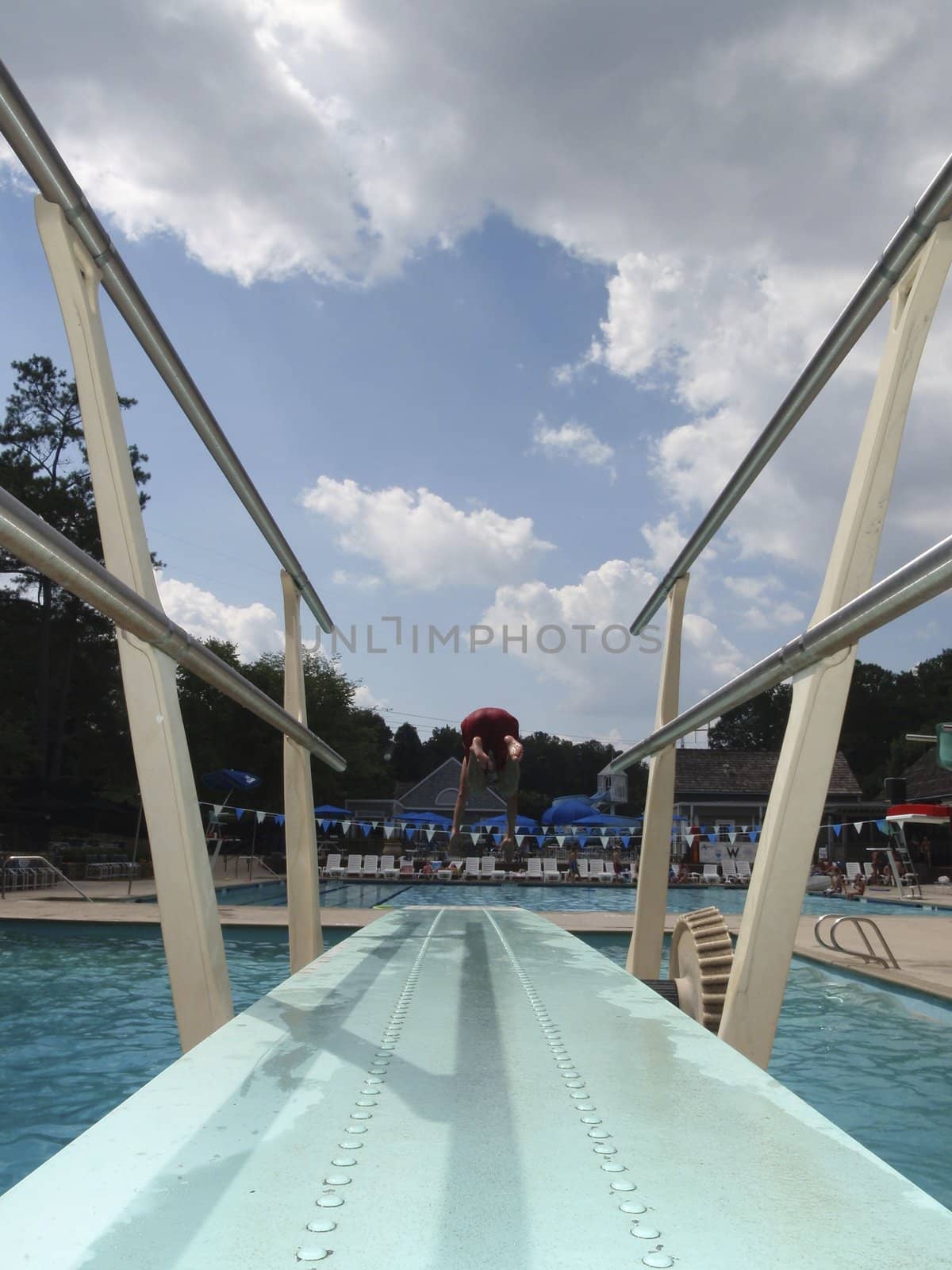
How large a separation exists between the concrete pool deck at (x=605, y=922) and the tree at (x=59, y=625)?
16834 mm

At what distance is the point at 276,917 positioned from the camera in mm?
13133

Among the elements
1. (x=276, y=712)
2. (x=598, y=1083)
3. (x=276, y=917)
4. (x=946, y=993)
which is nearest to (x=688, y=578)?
(x=276, y=712)

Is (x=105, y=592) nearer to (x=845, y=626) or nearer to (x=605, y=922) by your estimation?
(x=845, y=626)

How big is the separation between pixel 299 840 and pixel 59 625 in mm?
31243

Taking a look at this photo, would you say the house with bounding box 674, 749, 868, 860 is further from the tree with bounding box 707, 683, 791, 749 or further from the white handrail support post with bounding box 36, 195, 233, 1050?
the tree with bounding box 707, 683, 791, 749

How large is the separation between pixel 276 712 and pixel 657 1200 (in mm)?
3206

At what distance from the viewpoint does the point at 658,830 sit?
5797 millimetres

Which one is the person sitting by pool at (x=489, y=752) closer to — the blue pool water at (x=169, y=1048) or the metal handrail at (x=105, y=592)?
the blue pool water at (x=169, y=1048)

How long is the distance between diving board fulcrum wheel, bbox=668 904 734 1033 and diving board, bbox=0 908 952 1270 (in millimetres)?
1825

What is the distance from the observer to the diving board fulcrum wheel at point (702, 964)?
14.9 feet

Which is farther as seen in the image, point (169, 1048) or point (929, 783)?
point (929, 783)

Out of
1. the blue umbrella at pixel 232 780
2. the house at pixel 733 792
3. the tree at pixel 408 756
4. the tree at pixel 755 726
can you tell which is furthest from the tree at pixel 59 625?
the tree at pixel 755 726

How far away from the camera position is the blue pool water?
484 centimetres

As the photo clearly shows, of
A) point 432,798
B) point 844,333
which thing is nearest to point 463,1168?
point 844,333
